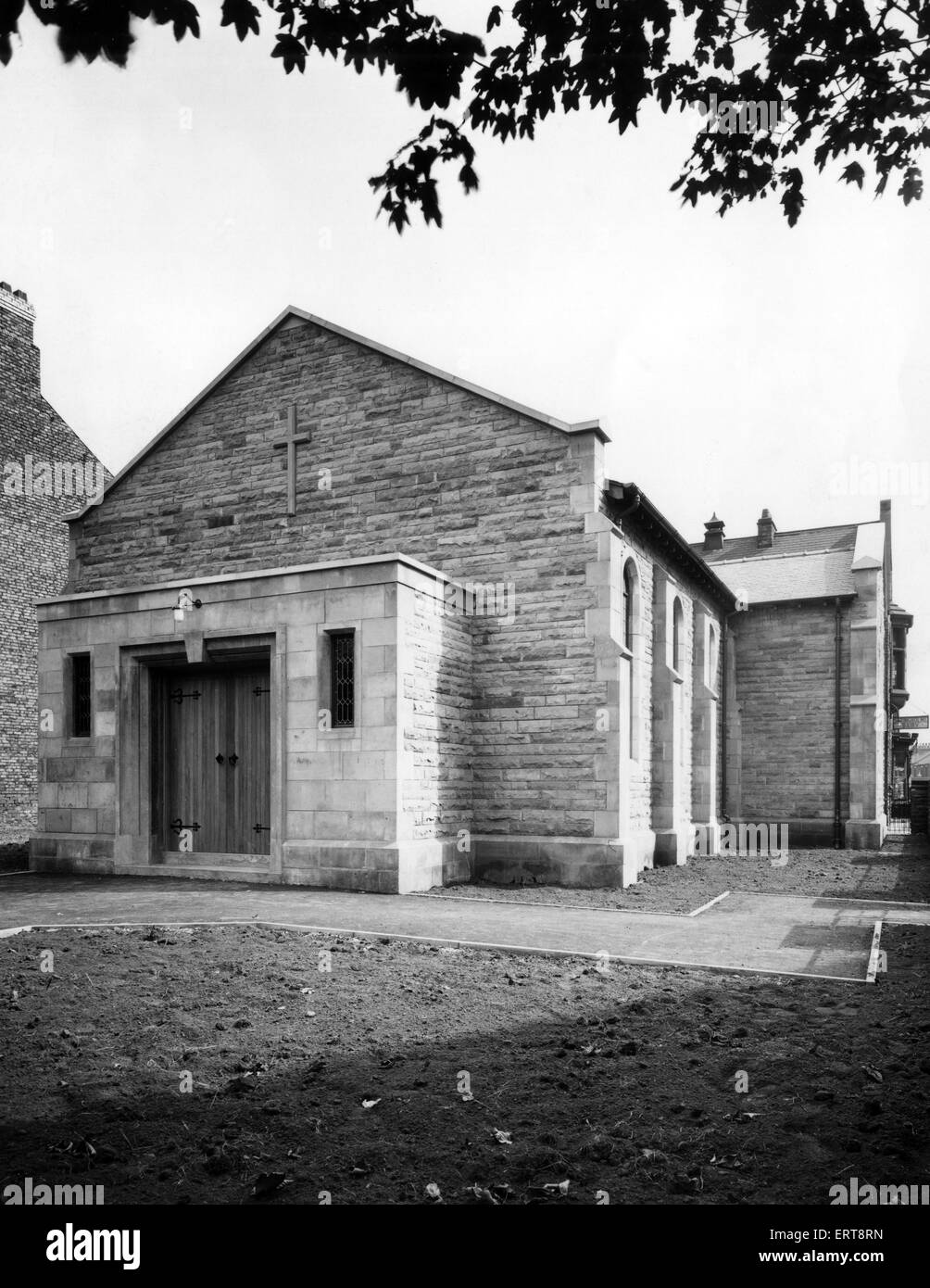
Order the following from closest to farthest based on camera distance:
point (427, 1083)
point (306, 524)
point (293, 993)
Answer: point (427, 1083) → point (293, 993) → point (306, 524)

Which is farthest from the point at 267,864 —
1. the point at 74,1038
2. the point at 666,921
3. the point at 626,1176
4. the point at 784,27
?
the point at 784,27

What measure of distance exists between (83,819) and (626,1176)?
12603 millimetres

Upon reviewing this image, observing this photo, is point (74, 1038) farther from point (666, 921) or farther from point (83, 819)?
point (83, 819)

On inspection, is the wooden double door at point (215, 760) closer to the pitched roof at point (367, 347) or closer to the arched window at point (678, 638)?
the pitched roof at point (367, 347)

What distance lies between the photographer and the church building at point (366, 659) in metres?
12.9

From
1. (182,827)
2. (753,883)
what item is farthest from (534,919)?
(182,827)

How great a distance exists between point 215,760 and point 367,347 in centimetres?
743

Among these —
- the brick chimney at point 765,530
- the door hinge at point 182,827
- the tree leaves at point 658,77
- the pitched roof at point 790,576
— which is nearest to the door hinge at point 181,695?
the door hinge at point 182,827

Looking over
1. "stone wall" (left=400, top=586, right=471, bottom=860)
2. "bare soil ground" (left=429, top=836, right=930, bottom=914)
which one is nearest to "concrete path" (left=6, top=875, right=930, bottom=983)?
"bare soil ground" (left=429, top=836, right=930, bottom=914)

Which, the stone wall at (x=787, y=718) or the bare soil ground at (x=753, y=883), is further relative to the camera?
the stone wall at (x=787, y=718)

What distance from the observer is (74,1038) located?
5.50m

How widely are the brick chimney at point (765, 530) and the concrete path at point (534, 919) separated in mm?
20177

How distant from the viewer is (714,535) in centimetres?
3238

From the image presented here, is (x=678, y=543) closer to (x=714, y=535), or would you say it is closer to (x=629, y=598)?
(x=629, y=598)
